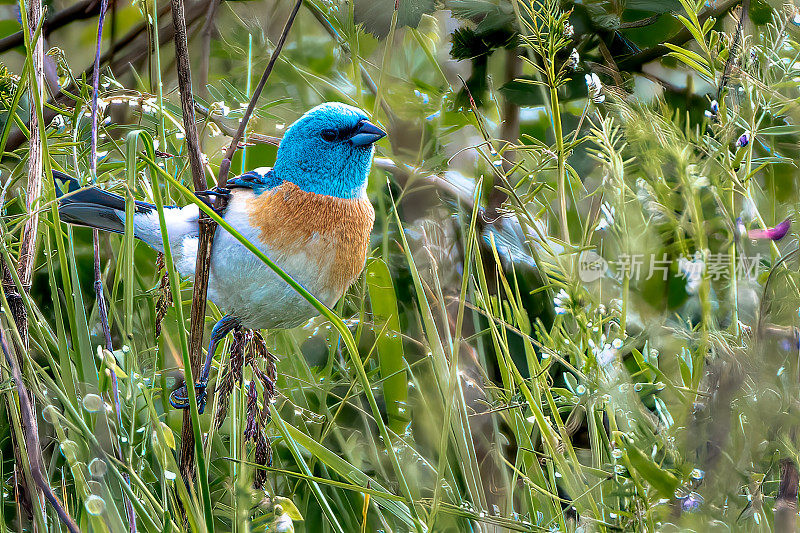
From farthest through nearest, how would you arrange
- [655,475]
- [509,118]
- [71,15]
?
[71,15] < [509,118] < [655,475]

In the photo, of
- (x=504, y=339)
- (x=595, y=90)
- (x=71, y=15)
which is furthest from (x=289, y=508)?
(x=71, y=15)

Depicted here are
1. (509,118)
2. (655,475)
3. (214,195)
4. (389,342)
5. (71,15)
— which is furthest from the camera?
(71,15)

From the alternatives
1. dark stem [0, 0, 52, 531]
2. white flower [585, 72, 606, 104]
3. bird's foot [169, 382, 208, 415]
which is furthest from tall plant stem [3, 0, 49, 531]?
white flower [585, 72, 606, 104]

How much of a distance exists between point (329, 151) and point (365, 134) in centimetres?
4

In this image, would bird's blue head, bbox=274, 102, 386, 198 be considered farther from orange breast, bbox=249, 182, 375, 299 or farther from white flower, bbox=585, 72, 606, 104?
white flower, bbox=585, 72, 606, 104

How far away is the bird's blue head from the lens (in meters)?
0.53

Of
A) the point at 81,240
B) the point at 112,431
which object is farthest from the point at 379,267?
the point at 81,240

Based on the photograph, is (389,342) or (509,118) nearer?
(389,342)

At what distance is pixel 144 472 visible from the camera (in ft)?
2.24

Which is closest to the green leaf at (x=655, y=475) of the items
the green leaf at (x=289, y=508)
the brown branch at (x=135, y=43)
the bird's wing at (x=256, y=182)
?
the green leaf at (x=289, y=508)

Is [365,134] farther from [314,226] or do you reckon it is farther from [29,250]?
[29,250]

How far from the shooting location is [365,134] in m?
0.52

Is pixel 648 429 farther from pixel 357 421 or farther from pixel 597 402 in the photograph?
pixel 357 421

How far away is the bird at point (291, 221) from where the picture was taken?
1.67ft
